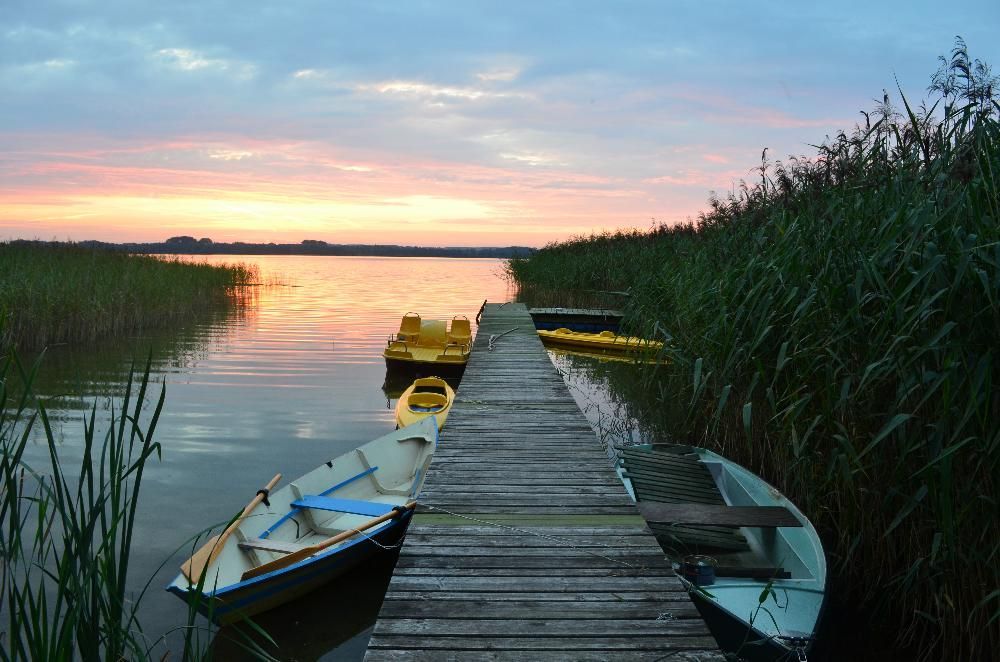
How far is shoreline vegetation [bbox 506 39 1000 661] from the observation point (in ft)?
10.8

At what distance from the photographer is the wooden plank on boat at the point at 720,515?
4195 millimetres

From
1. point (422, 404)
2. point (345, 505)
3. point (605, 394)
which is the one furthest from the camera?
point (605, 394)

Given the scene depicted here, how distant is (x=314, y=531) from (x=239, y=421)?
4.81 meters

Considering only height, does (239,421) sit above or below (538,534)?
below

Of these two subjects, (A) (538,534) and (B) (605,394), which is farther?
(B) (605,394)

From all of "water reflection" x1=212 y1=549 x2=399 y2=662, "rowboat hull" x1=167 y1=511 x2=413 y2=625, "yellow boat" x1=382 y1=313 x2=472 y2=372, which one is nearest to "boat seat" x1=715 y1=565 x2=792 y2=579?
"rowboat hull" x1=167 y1=511 x2=413 y2=625

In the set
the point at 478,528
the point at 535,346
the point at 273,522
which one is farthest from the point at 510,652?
the point at 535,346

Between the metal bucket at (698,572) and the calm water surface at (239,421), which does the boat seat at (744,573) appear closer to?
the metal bucket at (698,572)

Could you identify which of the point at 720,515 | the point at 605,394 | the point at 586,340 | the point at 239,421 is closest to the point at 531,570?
the point at 720,515

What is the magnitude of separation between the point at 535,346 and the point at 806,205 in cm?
690

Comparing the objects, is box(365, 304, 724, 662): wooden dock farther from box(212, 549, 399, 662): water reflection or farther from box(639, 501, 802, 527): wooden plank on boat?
box(212, 549, 399, 662): water reflection

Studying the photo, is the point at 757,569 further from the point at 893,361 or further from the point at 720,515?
the point at 893,361

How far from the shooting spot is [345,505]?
4.91 meters

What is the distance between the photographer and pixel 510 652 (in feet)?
8.80
